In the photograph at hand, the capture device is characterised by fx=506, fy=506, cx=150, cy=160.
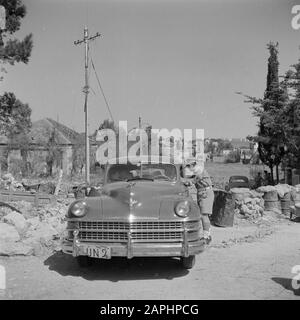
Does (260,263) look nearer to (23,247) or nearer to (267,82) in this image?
(23,247)

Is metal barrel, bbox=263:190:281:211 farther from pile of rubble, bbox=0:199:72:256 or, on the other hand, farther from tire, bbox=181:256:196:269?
tire, bbox=181:256:196:269

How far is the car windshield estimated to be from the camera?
822 centimetres

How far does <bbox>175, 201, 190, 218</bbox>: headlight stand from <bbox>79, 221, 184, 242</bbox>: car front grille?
0.12 meters

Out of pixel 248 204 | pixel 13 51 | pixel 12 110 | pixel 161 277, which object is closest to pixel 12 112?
pixel 12 110

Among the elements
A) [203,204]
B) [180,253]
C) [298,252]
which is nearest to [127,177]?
[203,204]

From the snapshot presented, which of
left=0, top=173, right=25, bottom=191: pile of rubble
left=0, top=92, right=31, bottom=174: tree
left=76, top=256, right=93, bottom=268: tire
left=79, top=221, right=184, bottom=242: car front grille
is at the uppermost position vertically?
left=0, top=92, right=31, bottom=174: tree

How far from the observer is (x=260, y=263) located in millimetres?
7570

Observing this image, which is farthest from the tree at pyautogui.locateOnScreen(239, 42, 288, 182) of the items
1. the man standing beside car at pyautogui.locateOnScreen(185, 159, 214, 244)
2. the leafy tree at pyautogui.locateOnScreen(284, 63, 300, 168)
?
the man standing beside car at pyautogui.locateOnScreen(185, 159, 214, 244)

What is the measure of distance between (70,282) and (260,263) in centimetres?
290

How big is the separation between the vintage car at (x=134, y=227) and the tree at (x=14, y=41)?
13.0 meters

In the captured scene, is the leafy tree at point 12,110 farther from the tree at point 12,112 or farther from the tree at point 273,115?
the tree at point 273,115

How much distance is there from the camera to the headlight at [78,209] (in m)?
6.61

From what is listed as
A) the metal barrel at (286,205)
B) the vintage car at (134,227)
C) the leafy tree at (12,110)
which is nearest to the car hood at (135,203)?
the vintage car at (134,227)

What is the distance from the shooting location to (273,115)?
27109mm
